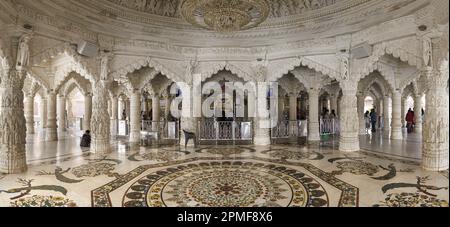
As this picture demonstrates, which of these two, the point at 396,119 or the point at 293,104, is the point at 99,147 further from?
the point at 396,119

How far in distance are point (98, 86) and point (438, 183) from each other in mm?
7115

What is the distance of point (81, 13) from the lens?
5582 millimetres

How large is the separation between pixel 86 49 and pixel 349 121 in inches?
265

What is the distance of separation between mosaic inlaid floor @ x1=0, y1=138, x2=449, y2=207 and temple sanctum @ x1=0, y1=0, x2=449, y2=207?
0.03 metres

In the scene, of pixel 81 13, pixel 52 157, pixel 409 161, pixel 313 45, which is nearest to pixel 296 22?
pixel 313 45

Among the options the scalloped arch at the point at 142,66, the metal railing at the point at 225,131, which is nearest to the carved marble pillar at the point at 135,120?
the scalloped arch at the point at 142,66

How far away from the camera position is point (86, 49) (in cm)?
576

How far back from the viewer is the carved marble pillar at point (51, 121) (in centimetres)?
894

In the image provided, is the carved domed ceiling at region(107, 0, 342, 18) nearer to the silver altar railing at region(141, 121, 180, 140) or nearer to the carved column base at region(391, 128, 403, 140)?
the silver altar railing at region(141, 121, 180, 140)

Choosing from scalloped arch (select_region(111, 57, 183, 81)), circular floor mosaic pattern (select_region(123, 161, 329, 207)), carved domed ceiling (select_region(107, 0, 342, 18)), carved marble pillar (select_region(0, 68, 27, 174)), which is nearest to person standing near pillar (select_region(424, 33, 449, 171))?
circular floor mosaic pattern (select_region(123, 161, 329, 207))

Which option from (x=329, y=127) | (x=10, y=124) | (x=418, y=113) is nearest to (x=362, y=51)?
(x=329, y=127)

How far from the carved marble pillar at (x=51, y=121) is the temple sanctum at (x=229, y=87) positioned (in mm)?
54

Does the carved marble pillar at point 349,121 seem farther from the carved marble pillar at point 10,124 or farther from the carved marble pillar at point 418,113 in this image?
the carved marble pillar at point 10,124
